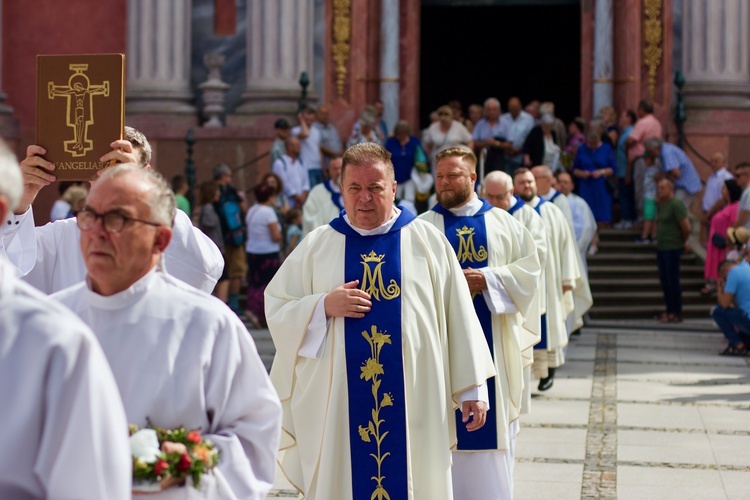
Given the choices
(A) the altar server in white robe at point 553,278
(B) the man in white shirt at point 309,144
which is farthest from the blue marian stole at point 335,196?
(A) the altar server in white robe at point 553,278

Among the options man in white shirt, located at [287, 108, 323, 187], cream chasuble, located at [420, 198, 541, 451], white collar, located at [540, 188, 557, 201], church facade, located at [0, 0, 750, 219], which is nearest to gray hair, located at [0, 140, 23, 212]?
cream chasuble, located at [420, 198, 541, 451]

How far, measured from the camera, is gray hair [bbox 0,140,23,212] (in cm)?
268

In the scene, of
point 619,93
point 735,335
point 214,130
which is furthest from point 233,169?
point 735,335

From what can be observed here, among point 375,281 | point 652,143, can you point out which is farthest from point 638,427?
point 652,143

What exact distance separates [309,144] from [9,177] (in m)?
14.3

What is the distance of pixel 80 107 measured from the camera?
4.66m

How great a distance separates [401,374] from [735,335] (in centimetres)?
854

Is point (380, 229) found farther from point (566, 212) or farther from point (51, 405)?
point (566, 212)

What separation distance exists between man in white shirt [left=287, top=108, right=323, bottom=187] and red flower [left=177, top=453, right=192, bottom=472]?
13763 millimetres

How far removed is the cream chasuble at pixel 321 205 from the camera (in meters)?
14.5

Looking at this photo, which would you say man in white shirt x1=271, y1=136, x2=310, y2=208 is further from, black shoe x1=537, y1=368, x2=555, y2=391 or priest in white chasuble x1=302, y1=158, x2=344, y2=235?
black shoe x1=537, y1=368, x2=555, y2=391

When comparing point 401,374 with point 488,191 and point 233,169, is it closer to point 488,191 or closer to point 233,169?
point 488,191

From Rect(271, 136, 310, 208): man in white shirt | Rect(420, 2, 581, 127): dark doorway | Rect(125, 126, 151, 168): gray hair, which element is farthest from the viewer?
Rect(420, 2, 581, 127): dark doorway

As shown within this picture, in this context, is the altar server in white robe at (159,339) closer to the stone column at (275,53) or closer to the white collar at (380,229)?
the white collar at (380,229)
